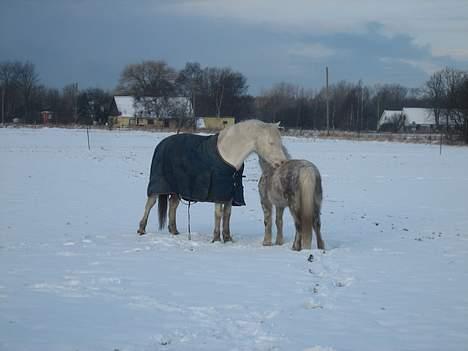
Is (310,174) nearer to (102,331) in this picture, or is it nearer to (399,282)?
(399,282)

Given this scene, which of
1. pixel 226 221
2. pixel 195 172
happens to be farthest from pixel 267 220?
pixel 195 172

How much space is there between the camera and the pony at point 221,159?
1059cm

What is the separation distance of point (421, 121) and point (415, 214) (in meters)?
108

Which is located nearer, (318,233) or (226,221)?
(318,233)

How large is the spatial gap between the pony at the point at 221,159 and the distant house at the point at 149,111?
75.2m

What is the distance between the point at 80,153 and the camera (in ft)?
113

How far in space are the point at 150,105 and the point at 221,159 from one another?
84825mm

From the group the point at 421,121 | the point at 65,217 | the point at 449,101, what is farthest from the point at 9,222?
the point at 421,121

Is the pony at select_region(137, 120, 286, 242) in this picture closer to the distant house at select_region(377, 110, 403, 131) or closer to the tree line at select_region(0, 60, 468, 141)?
the tree line at select_region(0, 60, 468, 141)

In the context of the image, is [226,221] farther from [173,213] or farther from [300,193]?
[300,193]

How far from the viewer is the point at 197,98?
307 ft

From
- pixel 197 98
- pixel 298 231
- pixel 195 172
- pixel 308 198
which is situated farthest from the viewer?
pixel 197 98

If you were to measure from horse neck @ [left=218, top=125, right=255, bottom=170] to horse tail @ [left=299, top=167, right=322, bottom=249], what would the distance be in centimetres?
121

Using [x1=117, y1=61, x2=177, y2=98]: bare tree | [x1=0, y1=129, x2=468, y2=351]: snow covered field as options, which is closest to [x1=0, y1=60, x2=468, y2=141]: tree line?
[x1=117, y1=61, x2=177, y2=98]: bare tree
